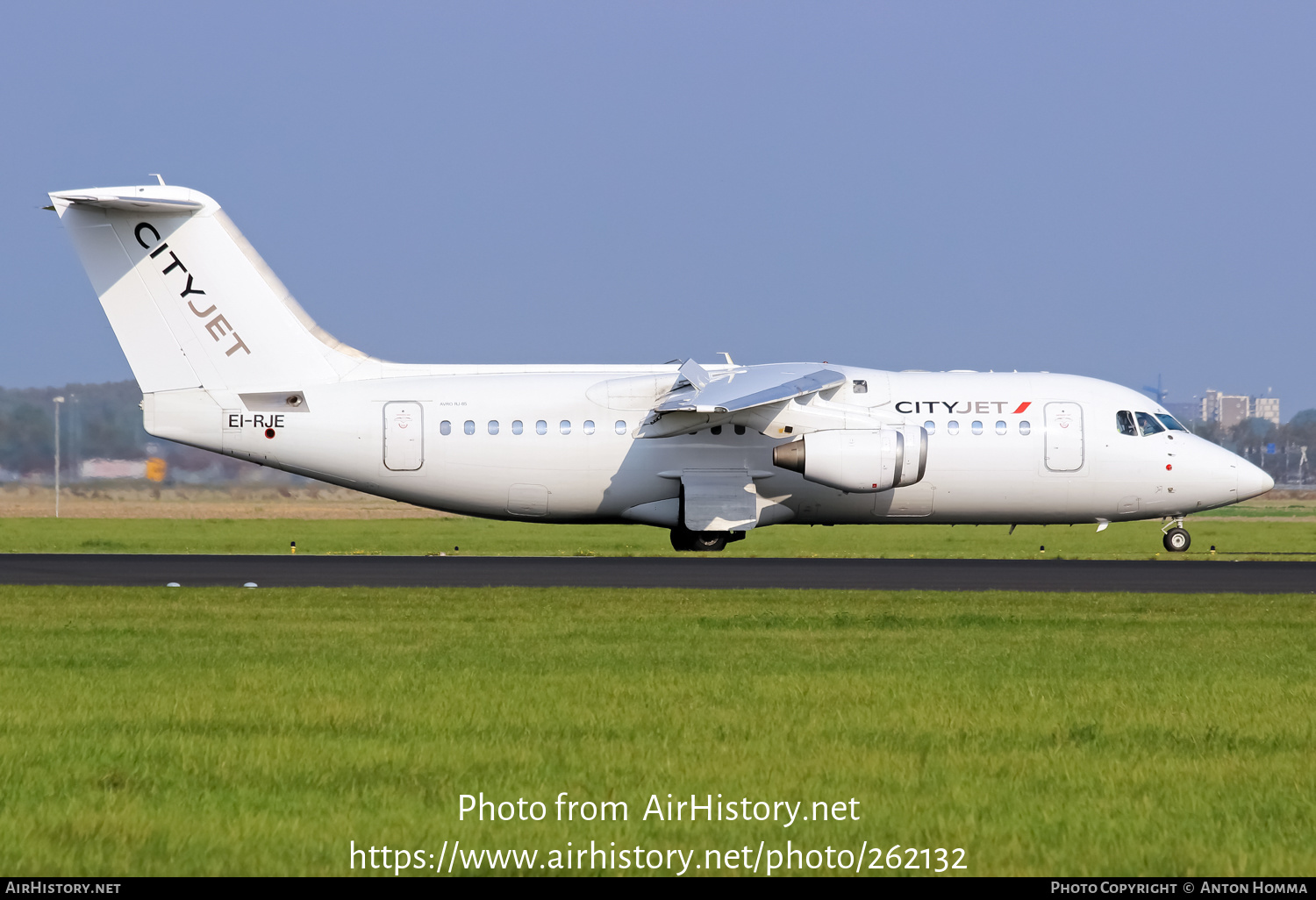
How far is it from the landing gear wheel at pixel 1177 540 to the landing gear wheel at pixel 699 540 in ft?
32.3

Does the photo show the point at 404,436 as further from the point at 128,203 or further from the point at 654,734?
the point at 654,734

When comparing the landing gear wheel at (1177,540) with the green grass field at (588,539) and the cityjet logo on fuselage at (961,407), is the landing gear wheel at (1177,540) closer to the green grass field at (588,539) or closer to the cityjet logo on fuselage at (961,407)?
the green grass field at (588,539)

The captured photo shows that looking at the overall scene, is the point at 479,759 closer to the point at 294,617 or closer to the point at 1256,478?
the point at 294,617

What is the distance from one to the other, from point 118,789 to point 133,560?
21796 millimetres

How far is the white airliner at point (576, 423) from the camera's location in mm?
28812

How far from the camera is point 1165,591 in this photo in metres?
21.4

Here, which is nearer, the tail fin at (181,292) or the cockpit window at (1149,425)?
the tail fin at (181,292)

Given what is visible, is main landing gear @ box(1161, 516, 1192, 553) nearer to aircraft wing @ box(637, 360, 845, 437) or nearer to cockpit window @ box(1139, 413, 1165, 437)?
cockpit window @ box(1139, 413, 1165, 437)

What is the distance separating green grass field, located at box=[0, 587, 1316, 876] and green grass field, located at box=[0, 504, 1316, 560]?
1753 centimetres

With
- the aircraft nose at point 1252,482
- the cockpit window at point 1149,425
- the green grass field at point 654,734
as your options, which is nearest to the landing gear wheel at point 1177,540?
the aircraft nose at point 1252,482

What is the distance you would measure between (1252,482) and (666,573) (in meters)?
14.3

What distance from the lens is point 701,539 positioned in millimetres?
31219

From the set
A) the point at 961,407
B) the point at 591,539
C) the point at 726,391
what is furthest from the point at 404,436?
the point at 961,407
